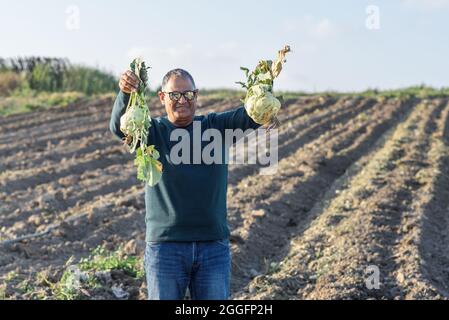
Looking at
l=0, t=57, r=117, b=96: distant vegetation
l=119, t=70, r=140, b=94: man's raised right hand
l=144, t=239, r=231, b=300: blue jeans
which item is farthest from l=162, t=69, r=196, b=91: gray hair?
l=0, t=57, r=117, b=96: distant vegetation

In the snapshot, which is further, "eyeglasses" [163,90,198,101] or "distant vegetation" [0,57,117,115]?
"distant vegetation" [0,57,117,115]

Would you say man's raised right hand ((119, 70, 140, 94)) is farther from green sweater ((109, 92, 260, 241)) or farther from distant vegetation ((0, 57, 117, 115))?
distant vegetation ((0, 57, 117, 115))

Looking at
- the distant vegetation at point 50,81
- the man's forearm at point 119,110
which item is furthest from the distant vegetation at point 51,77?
the man's forearm at point 119,110

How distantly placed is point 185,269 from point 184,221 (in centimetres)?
21

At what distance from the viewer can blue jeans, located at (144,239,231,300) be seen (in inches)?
135

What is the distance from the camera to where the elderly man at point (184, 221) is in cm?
343

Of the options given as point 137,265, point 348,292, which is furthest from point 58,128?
point 348,292

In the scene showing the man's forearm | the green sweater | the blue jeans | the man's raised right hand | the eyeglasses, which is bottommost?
the blue jeans

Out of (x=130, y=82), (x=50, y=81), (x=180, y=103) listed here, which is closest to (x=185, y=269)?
(x=180, y=103)

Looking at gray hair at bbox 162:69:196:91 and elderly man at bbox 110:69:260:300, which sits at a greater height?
gray hair at bbox 162:69:196:91

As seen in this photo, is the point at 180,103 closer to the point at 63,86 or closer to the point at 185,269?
the point at 185,269

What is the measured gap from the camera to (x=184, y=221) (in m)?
3.45

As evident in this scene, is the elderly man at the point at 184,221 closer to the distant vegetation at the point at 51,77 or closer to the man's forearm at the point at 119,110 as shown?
the man's forearm at the point at 119,110

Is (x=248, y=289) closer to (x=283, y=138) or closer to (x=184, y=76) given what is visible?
(x=184, y=76)
